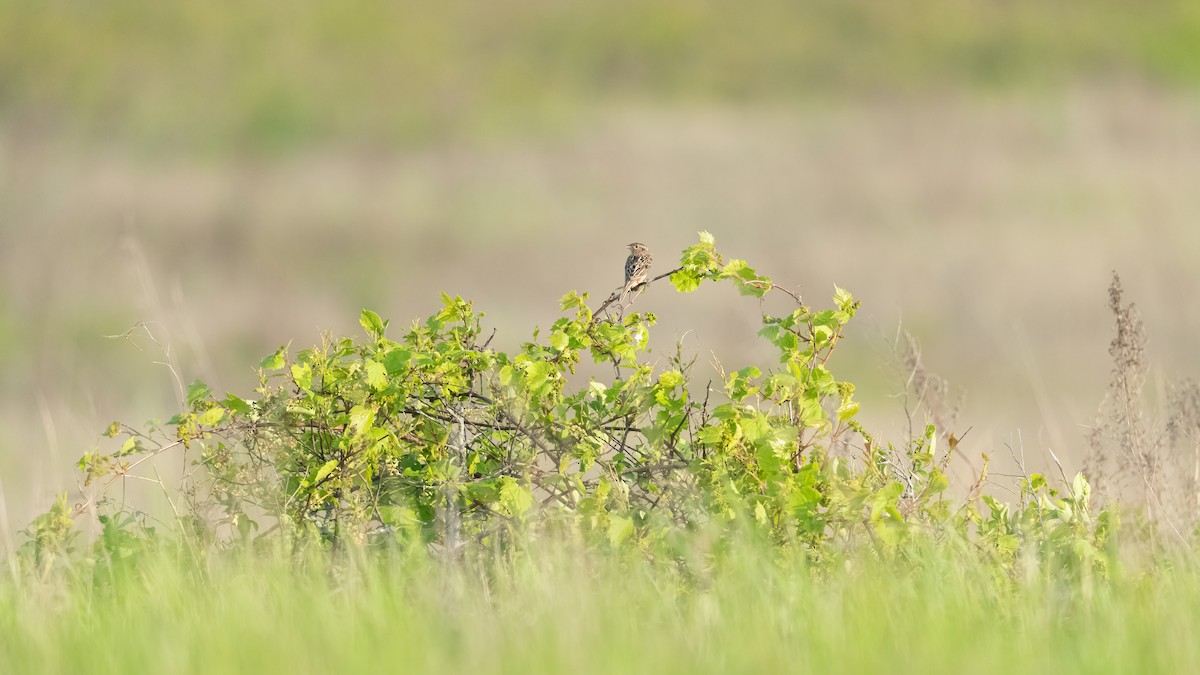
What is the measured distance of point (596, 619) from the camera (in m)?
3.04

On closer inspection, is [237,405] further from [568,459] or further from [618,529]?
[618,529]

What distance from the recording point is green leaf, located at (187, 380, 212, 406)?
374 cm

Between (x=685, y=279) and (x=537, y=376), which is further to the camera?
(x=685, y=279)

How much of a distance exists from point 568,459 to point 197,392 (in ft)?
3.47

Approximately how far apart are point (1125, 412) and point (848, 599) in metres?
1.76

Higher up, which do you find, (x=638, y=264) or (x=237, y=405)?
(x=638, y=264)

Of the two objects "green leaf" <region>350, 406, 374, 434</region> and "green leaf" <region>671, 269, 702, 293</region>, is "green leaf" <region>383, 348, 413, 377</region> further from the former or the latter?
"green leaf" <region>671, 269, 702, 293</region>

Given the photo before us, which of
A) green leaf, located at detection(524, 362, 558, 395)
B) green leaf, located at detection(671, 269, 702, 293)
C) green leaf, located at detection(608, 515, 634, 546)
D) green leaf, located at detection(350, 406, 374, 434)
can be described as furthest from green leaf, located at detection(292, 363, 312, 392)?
green leaf, located at detection(671, 269, 702, 293)

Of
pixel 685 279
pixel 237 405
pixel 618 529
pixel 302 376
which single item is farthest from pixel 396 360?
pixel 685 279

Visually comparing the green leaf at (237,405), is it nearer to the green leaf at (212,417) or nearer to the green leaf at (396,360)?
the green leaf at (212,417)

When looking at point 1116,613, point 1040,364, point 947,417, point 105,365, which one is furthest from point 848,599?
point 105,365

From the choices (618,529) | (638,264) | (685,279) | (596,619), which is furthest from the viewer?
(638,264)

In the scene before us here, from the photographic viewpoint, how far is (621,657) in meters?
2.85

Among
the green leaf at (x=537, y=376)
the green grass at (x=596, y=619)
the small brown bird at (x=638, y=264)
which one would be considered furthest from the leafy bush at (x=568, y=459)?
the small brown bird at (x=638, y=264)
